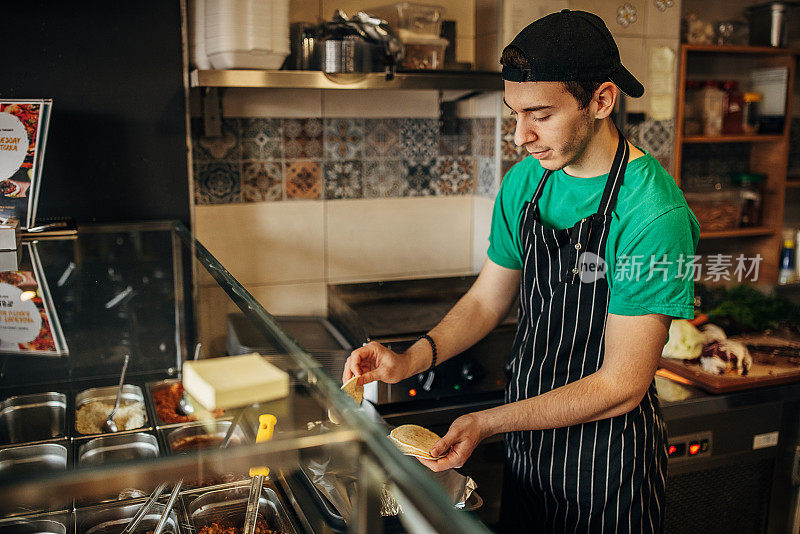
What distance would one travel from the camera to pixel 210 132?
248cm

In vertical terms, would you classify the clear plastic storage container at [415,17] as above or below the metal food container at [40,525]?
above

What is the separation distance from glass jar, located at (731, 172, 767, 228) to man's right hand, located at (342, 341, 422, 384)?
2.18m

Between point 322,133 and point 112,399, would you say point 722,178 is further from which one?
point 112,399

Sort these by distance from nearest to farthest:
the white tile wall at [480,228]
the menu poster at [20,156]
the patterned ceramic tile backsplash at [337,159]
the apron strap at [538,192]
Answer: the apron strap at [538,192], the menu poster at [20,156], the patterned ceramic tile backsplash at [337,159], the white tile wall at [480,228]

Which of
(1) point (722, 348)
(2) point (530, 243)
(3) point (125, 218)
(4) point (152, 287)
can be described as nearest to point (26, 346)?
(4) point (152, 287)

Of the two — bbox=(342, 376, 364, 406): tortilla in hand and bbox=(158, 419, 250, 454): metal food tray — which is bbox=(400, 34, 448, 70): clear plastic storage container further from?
bbox=(158, 419, 250, 454): metal food tray

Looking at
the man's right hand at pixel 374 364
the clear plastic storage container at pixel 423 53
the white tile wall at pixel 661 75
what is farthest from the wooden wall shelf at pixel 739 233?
the man's right hand at pixel 374 364

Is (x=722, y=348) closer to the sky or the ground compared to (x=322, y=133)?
closer to the ground

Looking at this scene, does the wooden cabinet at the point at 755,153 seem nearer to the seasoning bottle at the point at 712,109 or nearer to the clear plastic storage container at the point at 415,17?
the seasoning bottle at the point at 712,109

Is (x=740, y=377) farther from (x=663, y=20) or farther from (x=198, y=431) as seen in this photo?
(x=198, y=431)

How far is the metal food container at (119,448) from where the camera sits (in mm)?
1355

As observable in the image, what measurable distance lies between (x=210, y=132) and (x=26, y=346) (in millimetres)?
1215

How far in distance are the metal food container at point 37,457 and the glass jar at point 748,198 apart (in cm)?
278

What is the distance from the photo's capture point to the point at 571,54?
135 centimetres
